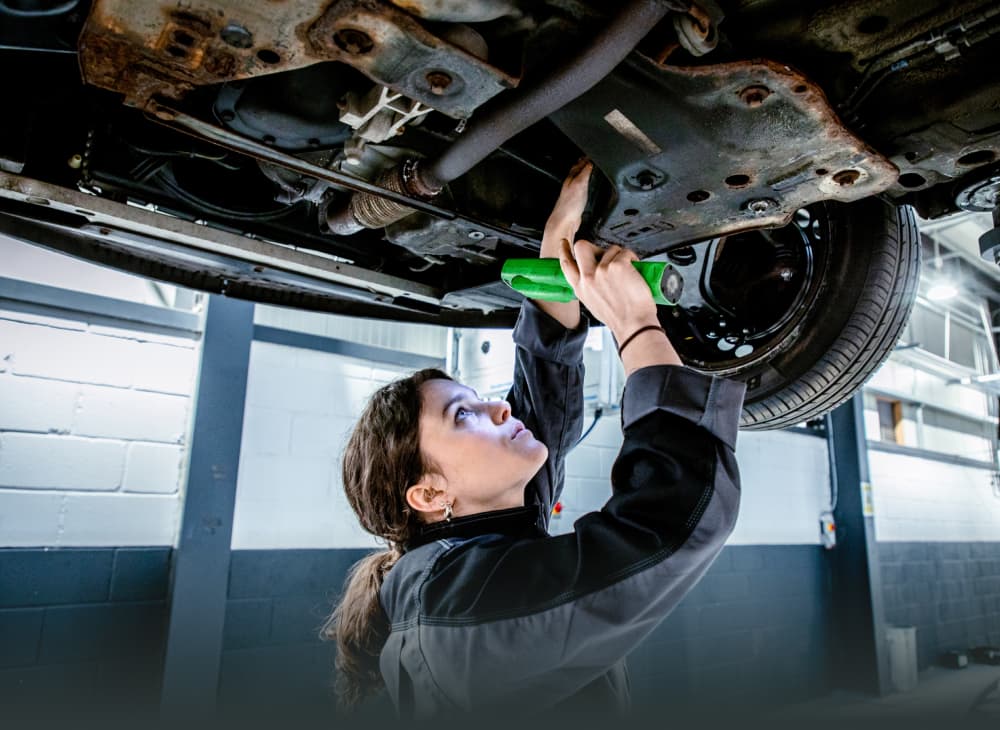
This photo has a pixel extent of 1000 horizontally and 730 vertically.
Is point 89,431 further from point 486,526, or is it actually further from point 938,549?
point 938,549

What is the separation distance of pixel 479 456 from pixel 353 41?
691 mm

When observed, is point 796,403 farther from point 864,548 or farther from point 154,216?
point 864,548

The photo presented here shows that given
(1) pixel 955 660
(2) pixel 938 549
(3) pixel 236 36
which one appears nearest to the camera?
(3) pixel 236 36

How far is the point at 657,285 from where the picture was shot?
0.99m

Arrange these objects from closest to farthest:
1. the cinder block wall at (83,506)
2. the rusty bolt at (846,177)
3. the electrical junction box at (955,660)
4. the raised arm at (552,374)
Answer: the rusty bolt at (846,177)
the raised arm at (552,374)
the cinder block wall at (83,506)
the electrical junction box at (955,660)

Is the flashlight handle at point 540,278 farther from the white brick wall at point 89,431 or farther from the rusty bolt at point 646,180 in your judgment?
the white brick wall at point 89,431

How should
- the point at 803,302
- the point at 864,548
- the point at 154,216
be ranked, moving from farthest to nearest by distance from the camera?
1. the point at 864,548
2. the point at 803,302
3. the point at 154,216

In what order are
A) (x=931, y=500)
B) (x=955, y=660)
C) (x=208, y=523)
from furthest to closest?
(x=931, y=500)
(x=955, y=660)
(x=208, y=523)

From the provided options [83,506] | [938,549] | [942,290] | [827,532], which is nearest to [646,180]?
[83,506]

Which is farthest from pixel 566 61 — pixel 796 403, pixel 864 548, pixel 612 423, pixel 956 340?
pixel 956 340

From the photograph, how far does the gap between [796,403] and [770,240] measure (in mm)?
408

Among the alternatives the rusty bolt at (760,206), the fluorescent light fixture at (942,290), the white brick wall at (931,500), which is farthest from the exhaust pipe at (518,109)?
the white brick wall at (931,500)

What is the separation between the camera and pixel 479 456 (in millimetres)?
1207

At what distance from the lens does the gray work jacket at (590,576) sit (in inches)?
33.8
